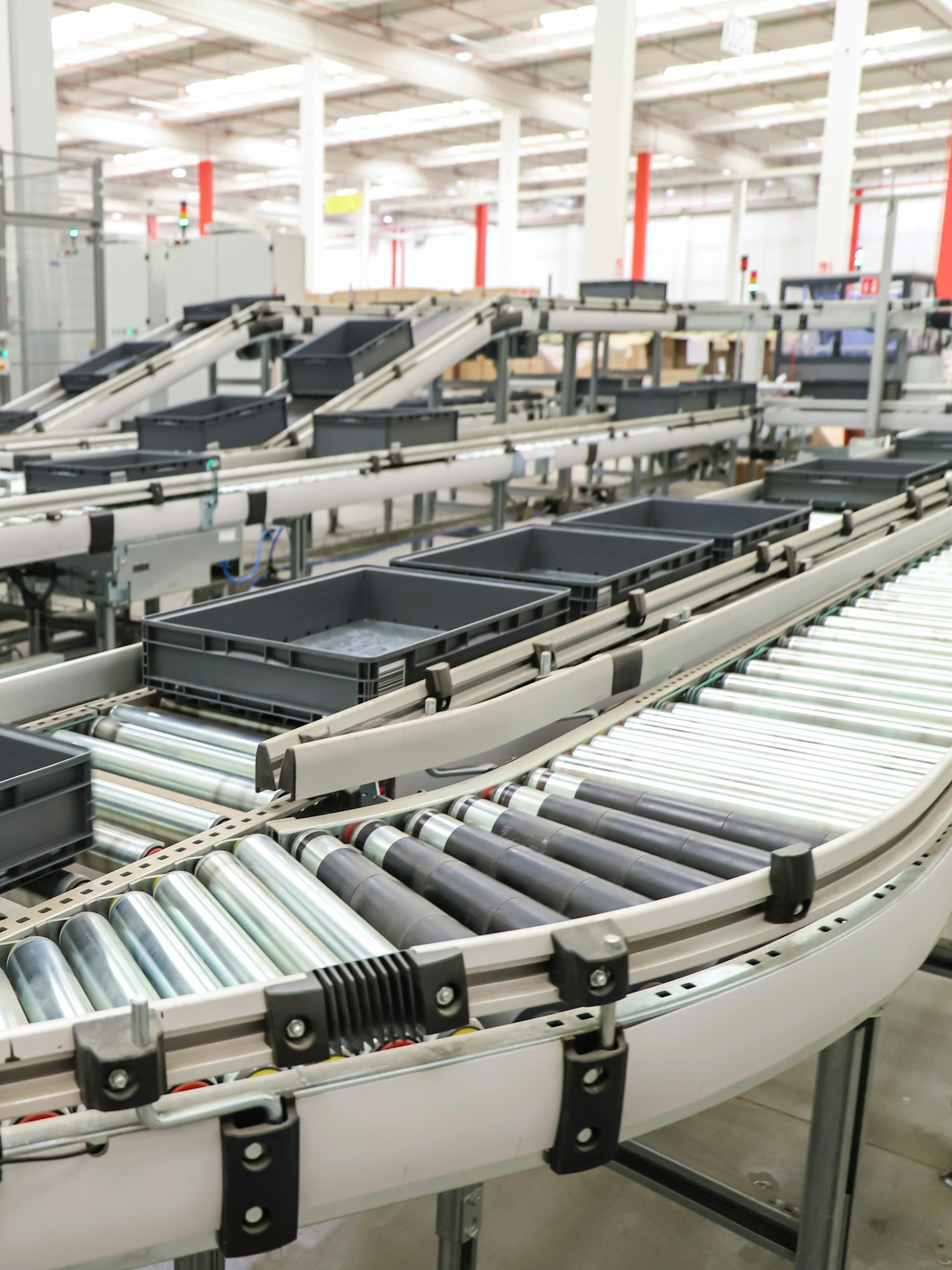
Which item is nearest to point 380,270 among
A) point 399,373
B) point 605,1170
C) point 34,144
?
point 34,144

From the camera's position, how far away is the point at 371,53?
14.1 meters

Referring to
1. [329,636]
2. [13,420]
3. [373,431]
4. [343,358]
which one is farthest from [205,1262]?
[13,420]

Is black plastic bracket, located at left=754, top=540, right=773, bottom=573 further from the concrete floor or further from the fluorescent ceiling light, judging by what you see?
the fluorescent ceiling light

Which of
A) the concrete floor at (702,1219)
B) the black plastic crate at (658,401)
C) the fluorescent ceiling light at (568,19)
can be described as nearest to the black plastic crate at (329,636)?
the concrete floor at (702,1219)

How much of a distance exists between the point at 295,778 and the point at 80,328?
838cm

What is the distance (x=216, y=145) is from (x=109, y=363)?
14430 millimetres

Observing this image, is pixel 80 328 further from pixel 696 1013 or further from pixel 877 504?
pixel 696 1013

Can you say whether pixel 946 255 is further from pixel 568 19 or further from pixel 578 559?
pixel 578 559

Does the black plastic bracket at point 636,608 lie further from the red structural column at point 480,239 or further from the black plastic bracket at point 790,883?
the red structural column at point 480,239

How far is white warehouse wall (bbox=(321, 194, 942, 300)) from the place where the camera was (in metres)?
21.8

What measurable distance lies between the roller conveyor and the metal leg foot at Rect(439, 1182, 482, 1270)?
1.54 feet

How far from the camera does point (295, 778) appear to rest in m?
1.55

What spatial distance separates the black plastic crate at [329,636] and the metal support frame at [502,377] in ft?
14.7

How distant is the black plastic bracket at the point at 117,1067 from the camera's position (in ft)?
2.94
